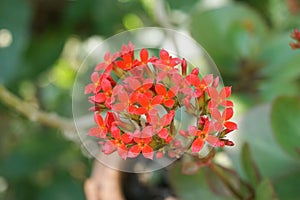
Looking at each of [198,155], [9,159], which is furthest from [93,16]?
[198,155]

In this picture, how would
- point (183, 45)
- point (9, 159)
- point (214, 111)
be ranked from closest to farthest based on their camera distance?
point (214, 111) < point (183, 45) < point (9, 159)

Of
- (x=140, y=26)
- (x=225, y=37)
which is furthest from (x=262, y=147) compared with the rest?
(x=140, y=26)

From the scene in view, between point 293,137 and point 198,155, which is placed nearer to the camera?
point 198,155

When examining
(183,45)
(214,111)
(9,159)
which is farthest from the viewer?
(9,159)

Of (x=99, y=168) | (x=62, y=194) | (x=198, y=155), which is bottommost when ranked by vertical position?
(x=62, y=194)

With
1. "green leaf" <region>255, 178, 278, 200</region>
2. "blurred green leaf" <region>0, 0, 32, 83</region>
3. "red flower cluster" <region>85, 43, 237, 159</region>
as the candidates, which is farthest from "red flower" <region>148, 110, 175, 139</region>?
"blurred green leaf" <region>0, 0, 32, 83</region>

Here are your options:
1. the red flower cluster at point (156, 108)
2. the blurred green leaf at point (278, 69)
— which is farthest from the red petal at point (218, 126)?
the blurred green leaf at point (278, 69)

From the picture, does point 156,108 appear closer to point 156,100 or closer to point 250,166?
point 156,100

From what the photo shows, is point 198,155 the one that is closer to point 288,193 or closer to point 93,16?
point 288,193
